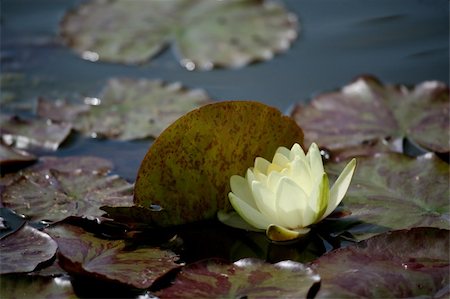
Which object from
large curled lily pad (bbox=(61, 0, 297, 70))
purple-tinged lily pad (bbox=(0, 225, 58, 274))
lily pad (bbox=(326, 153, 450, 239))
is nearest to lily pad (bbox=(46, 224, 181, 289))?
purple-tinged lily pad (bbox=(0, 225, 58, 274))

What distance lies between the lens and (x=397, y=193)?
1540mm

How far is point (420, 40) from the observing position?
2.40 m

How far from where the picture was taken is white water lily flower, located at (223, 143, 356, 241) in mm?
1382

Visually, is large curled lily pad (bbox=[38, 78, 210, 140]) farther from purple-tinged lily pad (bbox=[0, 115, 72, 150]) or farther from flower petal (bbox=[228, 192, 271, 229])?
flower petal (bbox=[228, 192, 271, 229])

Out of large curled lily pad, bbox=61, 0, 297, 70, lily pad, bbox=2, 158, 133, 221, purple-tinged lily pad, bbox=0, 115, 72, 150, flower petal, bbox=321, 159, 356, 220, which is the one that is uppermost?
large curled lily pad, bbox=61, 0, 297, 70

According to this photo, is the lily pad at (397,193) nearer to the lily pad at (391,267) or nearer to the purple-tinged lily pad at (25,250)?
the lily pad at (391,267)

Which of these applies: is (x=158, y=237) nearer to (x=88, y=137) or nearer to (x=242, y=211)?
(x=242, y=211)

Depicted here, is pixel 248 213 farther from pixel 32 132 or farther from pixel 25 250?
pixel 32 132

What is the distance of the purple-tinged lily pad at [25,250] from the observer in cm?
133

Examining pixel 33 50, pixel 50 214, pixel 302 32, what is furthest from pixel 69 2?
pixel 50 214

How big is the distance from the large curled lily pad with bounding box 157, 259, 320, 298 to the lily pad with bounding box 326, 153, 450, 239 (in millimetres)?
211

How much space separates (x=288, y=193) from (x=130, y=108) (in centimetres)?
81

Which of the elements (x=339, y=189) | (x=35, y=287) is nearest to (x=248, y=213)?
(x=339, y=189)

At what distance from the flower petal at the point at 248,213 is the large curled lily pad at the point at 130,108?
56cm
